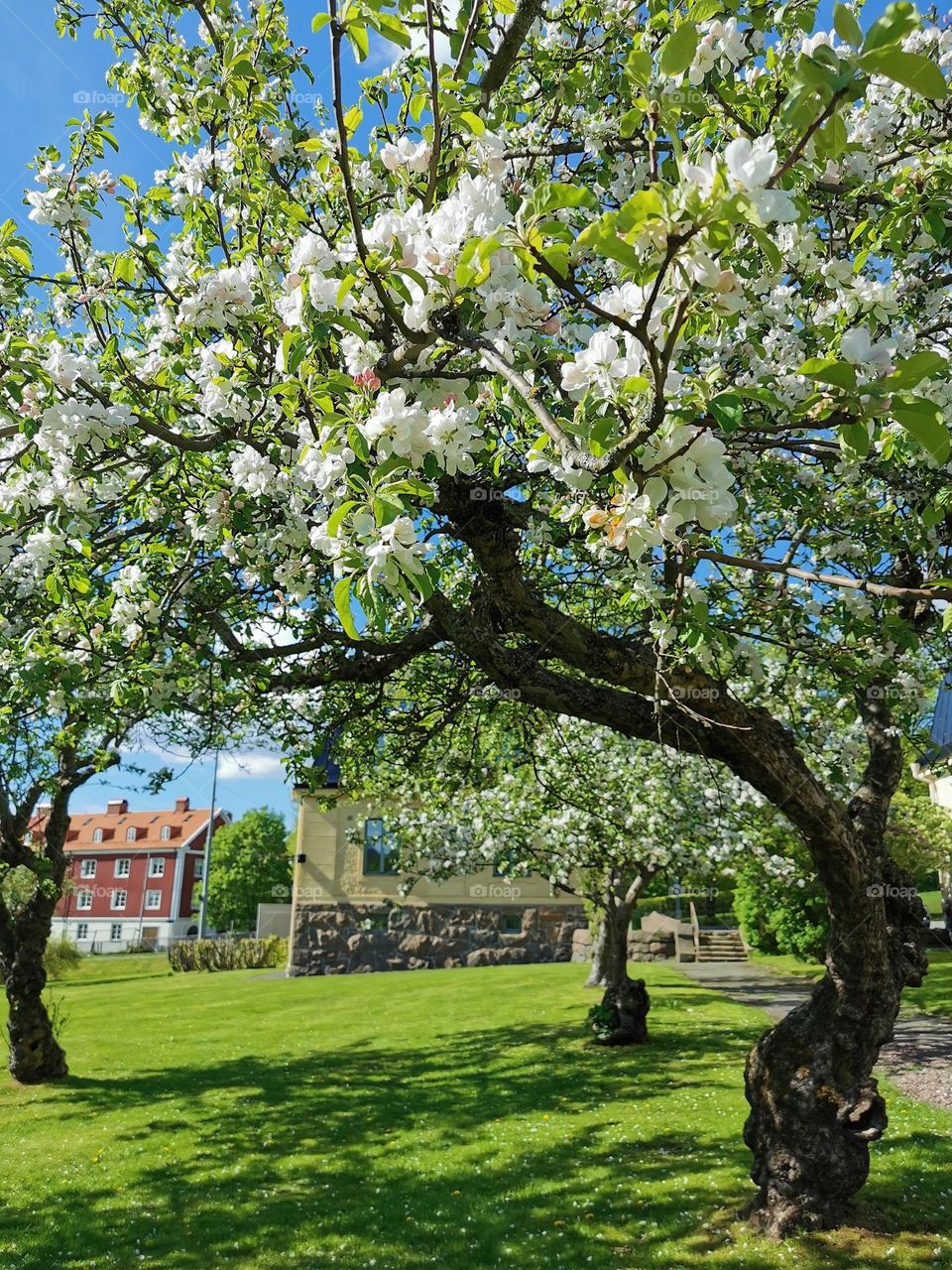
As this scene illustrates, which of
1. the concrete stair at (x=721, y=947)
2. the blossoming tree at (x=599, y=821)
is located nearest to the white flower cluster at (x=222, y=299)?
the blossoming tree at (x=599, y=821)

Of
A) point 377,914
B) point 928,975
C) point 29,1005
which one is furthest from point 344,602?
point 377,914

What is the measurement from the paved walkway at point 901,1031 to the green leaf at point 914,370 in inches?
397

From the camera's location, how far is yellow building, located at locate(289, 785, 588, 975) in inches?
Result: 1014

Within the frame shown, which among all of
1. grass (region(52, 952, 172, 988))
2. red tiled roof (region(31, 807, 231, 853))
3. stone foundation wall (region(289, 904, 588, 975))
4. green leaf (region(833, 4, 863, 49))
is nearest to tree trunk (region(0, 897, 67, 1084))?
green leaf (region(833, 4, 863, 49))

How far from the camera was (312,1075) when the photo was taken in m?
12.7

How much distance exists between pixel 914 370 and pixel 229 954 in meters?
32.8

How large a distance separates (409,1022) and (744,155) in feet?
57.4

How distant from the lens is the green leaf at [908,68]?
60.0 inches

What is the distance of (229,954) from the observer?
30.9 m

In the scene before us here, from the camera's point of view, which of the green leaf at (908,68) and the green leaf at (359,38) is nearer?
the green leaf at (908,68)

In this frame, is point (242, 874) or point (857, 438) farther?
point (242, 874)

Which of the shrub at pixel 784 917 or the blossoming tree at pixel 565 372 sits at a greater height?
the blossoming tree at pixel 565 372

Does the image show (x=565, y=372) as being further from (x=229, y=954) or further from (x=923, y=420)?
(x=229, y=954)

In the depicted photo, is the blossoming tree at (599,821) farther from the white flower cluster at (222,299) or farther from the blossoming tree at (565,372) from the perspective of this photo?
the white flower cluster at (222,299)
